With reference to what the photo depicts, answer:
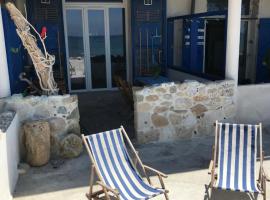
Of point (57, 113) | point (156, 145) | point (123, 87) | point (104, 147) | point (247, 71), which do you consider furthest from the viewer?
point (247, 71)

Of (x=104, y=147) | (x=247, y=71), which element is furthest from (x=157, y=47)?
(x=104, y=147)

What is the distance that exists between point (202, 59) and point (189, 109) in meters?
3.24

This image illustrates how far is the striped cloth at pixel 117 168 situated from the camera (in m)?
3.82

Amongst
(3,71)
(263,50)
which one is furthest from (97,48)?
(263,50)

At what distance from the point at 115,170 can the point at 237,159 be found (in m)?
1.67

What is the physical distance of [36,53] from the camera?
5.40 m

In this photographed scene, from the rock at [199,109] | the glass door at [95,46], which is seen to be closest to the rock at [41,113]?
the rock at [199,109]

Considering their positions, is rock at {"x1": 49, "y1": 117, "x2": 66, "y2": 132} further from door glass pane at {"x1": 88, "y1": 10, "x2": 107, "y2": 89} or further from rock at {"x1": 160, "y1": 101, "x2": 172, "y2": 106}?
door glass pane at {"x1": 88, "y1": 10, "x2": 107, "y2": 89}

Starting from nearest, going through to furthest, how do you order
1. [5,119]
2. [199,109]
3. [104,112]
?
[5,119] → [199,109] → [104,112]

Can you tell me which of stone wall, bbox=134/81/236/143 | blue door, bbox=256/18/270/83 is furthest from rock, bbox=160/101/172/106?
blue door, bbox=256/18/270/83

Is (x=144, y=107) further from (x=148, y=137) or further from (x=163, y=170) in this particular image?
(x=163, y=170)

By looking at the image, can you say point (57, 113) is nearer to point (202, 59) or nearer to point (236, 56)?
point (236, 56)

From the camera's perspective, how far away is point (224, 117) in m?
6.45

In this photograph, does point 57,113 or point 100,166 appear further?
point 57,113
